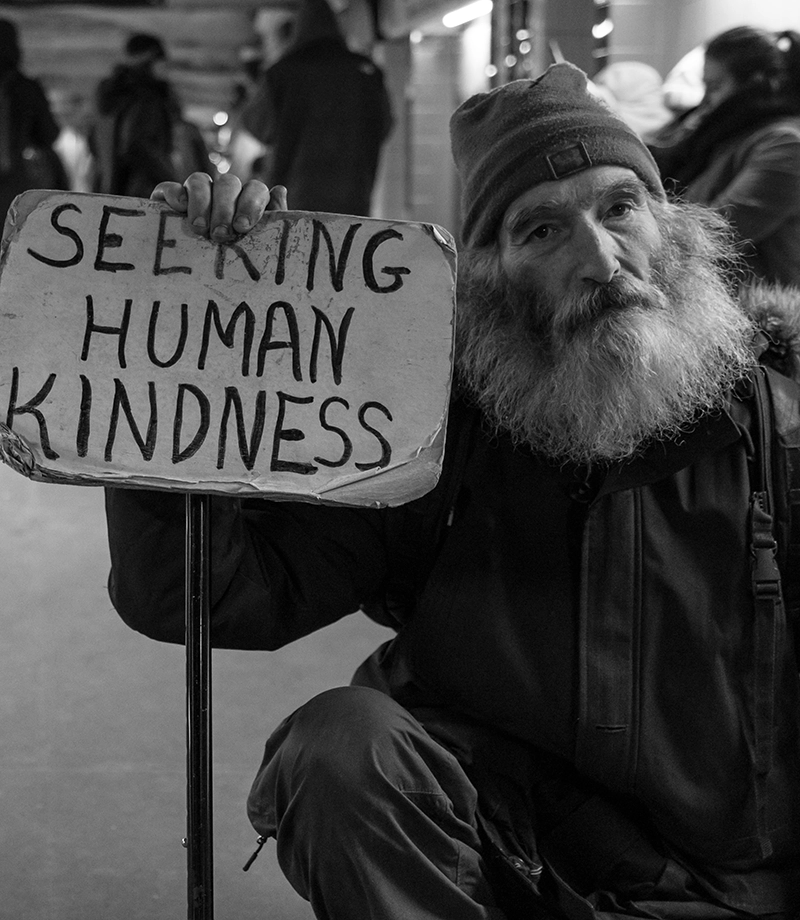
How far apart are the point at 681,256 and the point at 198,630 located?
836 mm

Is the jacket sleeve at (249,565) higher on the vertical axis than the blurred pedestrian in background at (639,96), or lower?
lower

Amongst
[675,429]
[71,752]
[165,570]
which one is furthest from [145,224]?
[71,752]

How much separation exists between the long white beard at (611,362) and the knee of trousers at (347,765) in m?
0.39

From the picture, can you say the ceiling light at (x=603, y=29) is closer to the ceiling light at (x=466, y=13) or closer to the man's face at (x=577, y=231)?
the ceiling light at (x=466, y=13)

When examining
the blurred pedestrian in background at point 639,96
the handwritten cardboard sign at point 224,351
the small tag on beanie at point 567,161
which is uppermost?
the blurred pedestrian in background at point 639,96

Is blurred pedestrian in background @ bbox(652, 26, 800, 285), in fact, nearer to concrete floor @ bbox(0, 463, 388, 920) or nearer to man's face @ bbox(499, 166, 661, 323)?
concrete floor @ bbox(0, 463, 388, 920)

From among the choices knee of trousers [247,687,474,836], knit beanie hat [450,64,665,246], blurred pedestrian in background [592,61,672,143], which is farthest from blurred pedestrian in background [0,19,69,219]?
knee of trousers [247,687,474,836]

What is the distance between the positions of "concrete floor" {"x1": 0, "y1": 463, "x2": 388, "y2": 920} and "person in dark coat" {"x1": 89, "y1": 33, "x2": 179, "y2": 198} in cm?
330

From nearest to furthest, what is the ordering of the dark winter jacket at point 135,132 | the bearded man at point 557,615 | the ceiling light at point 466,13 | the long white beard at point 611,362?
1. the bearded man at point 557,615
2. the long white beard at point 611,362
3. the dark winter jacket at point 135,132
4. the ceiling light at point 466,13

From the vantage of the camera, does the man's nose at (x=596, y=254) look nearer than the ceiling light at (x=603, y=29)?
Yes

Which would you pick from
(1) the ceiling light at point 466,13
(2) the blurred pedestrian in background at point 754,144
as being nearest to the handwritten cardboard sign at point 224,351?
(2) the blurred pedestrian in background at point 754,144

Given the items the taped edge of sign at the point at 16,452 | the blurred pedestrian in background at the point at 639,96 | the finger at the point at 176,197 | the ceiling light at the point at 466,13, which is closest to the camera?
the taped edge of sign at the point at 16,452

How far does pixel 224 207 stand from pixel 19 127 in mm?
6028

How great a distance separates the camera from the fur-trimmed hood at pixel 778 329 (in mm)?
1747
